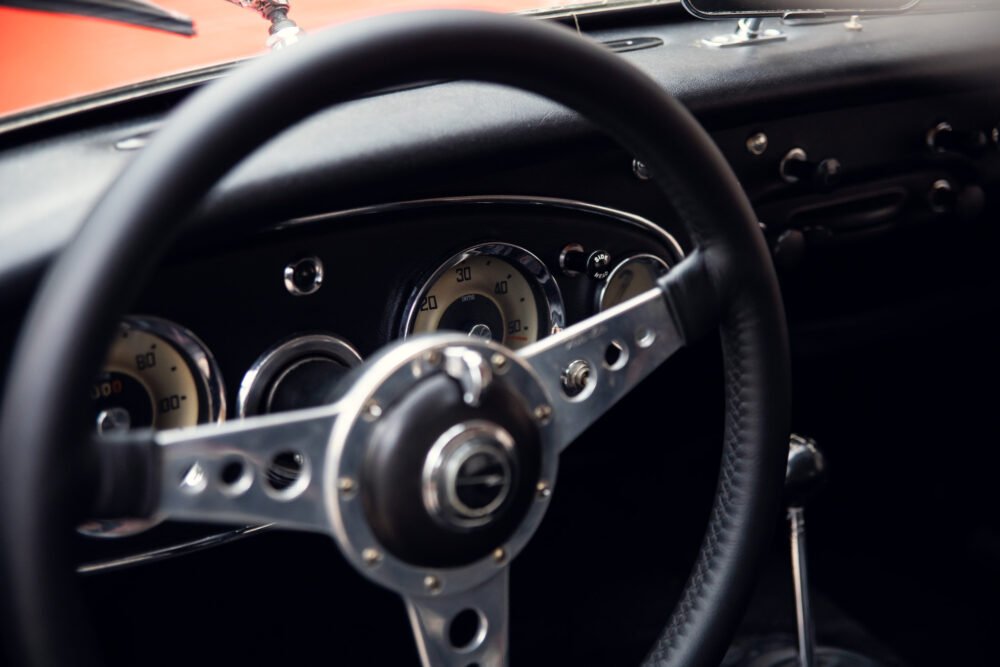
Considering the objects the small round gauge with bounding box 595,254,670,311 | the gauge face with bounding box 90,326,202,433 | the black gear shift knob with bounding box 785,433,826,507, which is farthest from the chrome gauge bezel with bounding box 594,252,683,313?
the gauge face with bounding box 90,326,202,433

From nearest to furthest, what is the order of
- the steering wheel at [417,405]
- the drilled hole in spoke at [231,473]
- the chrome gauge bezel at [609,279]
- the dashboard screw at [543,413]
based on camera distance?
the steering wheel at [417,405]
the drilled hole in spoke at [231,473]
the dashboard screw at [543,413]
the chrome gauge bezel at [609,279]

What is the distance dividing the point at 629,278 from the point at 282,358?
393mm

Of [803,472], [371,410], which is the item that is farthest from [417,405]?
[803,472]

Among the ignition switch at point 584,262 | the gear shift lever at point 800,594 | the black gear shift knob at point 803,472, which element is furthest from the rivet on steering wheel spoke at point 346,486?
the black gear shift knob at point 803,472

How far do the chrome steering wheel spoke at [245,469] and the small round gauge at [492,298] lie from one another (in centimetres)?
31

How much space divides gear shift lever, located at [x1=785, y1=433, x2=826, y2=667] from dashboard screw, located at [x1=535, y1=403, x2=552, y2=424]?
0.49 meters

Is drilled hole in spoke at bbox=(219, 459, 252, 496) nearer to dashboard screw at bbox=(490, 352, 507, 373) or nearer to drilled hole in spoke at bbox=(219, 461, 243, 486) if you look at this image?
drilled hole in spoke at bbox=(219, 461, 243, 486)

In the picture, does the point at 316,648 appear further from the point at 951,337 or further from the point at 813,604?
the point at 951,337

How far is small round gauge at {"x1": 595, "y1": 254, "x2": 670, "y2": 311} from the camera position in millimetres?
1111

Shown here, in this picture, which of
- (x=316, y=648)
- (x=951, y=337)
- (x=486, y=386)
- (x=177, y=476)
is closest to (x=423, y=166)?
(x=486, y=386)

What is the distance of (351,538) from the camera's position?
0.71 metres

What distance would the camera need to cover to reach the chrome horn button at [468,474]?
0.72m

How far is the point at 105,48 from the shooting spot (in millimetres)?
1055

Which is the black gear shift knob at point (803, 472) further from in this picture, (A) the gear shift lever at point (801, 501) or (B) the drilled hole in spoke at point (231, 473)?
(B) the drilled hole in spoke at point (231, 473)
